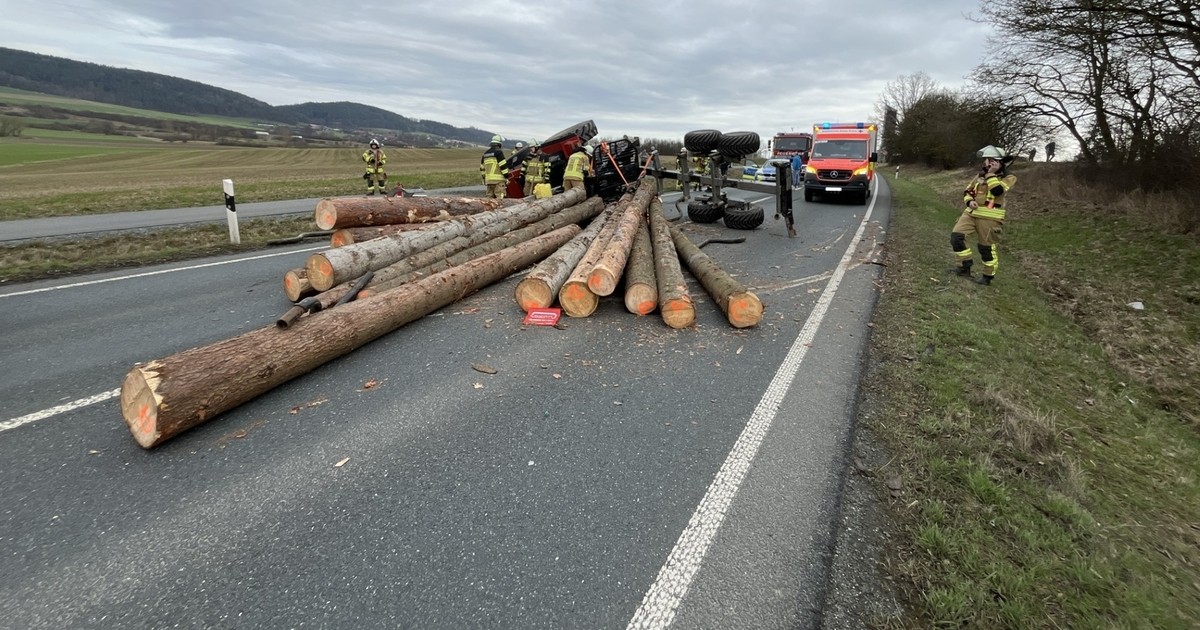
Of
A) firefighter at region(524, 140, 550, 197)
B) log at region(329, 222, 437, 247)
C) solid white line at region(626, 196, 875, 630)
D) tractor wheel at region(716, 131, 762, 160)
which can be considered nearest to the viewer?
solid white line at region(626, 196, 875, 630)

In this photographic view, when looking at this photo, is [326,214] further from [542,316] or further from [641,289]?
[641,289]

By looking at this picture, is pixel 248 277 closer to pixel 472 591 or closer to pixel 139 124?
pixel 472 591

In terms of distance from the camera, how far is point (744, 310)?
505 cm

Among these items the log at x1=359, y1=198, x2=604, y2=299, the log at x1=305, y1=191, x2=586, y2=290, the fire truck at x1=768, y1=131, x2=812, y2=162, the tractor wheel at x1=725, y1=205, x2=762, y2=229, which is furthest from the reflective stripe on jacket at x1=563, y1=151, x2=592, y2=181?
the fire truck at x1=768, y1=131, x2=812, y2=162

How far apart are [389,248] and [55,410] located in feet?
10.6

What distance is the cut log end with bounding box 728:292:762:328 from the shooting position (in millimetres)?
5027

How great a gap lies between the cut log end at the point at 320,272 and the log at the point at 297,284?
0.28 ft

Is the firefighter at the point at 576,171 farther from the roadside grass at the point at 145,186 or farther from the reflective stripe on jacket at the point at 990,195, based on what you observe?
the roadside grass at the point at 145,186

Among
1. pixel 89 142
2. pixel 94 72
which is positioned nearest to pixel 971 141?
pixel 89 142

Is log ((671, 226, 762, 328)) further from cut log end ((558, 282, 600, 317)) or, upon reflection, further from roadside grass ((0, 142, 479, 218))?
roadside grass ((0, 142, 479, 218))

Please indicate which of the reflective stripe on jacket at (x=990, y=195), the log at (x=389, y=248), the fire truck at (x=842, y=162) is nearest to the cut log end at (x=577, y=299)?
the log at (x=389, y=248)

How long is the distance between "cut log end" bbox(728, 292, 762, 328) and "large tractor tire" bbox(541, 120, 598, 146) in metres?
8.44

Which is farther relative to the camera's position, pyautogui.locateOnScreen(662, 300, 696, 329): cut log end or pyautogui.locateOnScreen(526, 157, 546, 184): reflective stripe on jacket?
pyautogui.locateOnScreen(526, 157, 546, 184): reflective stripe on jacket

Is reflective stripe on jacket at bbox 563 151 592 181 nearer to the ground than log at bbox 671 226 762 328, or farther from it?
A: farther from it
